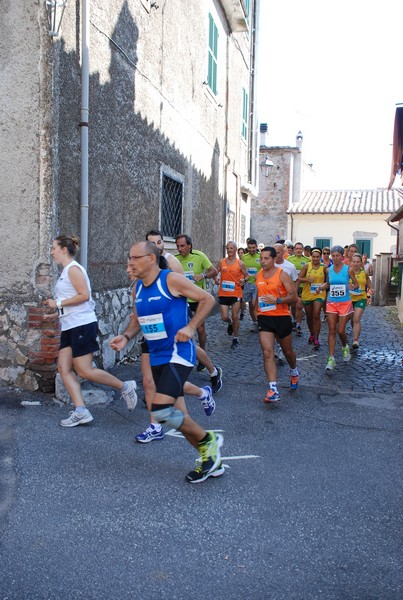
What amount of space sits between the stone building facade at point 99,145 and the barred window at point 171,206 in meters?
0.04

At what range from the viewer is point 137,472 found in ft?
14.6

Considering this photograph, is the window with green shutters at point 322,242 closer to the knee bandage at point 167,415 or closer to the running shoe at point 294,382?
the running shoe at point 294,382

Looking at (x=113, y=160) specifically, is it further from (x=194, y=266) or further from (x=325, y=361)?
(x=325, y=361)

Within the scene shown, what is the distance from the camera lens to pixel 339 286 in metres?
8.81

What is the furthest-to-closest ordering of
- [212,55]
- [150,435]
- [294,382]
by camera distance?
[212,55]
[294,382]
[150,435]

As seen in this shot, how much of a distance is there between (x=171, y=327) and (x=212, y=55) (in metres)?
11.2

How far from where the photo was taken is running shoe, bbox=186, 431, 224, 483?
170 inches

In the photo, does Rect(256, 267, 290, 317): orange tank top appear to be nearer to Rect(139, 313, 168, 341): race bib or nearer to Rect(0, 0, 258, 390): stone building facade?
Rect(0, 0, 258, 390): stone building facade

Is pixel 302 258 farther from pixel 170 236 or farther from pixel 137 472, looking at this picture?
pixel 137 472

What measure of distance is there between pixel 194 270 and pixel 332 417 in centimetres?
306

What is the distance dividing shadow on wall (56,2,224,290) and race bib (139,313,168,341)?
259 cm

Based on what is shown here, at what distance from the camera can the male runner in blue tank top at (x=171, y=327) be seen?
416 cm

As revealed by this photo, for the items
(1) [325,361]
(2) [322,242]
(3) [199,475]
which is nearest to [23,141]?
(3) [199,475]

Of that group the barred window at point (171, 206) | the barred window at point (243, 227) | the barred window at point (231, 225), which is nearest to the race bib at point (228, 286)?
the barred window at point (171, 206)
